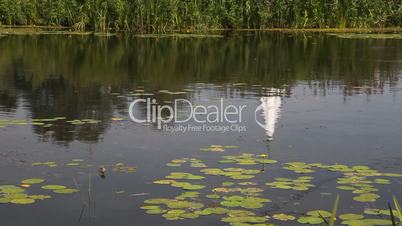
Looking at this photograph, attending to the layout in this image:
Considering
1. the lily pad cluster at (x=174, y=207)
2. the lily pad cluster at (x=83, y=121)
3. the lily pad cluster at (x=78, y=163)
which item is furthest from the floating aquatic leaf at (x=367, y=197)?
the lily pad cluster at (x=83, y=121)

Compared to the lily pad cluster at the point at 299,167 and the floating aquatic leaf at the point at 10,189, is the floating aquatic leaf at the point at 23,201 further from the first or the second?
the lily pad cluster at the point at 299,167

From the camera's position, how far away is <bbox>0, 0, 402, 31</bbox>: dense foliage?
32.7m

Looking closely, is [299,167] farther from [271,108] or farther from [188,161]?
[271,108]

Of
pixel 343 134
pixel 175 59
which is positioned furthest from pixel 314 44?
pixel 343 134

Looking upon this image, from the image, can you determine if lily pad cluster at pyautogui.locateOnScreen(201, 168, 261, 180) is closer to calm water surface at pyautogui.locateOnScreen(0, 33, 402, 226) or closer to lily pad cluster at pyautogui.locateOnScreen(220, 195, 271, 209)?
calm water surface at pyautogui.locateOnScreen(0, 33, 402, 226)

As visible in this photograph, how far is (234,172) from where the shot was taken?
6.84 meters

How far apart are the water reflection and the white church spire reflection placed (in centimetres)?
2

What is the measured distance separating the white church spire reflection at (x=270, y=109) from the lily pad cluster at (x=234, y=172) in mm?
1714

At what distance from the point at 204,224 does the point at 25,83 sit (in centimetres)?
892

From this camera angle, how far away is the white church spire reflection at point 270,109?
9.32 m

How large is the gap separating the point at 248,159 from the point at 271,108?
11.7ft

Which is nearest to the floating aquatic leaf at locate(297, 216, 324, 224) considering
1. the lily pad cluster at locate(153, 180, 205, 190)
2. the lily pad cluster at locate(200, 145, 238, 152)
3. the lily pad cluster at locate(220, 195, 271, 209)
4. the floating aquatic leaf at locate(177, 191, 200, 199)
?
the lily pad cluster at locate(220, 195, 271, 209)

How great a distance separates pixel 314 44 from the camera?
84.1ft

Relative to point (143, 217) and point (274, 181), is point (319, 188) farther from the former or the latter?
point (143, 217)
